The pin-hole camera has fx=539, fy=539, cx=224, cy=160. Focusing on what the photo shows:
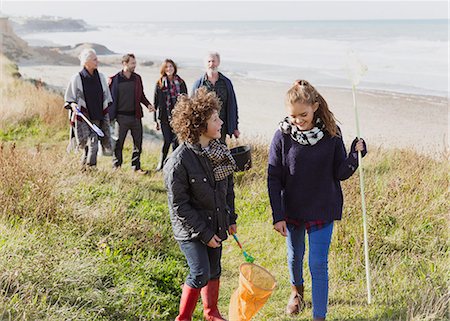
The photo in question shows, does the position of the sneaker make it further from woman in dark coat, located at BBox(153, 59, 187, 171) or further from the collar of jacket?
the collar of jacket

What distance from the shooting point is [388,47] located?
41.4 m

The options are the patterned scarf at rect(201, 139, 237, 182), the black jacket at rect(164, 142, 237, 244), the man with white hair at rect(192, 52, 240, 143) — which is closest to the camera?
the black jacket at rect(164, 142, 237, 244)

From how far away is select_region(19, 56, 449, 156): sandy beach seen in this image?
13703mm

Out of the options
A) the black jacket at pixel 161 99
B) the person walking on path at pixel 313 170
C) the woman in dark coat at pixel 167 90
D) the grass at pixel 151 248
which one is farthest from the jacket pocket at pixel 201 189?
the black jacket at pixel 161 99

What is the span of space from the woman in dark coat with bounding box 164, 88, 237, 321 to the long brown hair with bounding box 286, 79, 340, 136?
543 mm

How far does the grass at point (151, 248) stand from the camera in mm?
4016

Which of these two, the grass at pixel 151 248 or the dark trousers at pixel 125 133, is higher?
the dark trousers at pixel 125 133

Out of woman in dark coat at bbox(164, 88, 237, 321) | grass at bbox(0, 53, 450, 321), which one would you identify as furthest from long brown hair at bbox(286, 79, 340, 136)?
grass at bbox(0, 53, 450, 321)

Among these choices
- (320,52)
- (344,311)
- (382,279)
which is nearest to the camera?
(344,311)

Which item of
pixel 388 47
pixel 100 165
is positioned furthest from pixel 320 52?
pixel 100 165

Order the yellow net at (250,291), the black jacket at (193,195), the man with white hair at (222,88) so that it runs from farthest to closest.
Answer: the man with white hair at (222,88) < the black jacket at (193,195) < the yellow net at (250,291)

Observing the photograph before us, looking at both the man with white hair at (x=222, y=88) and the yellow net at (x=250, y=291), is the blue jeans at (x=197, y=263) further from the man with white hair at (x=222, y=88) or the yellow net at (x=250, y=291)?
the man with white hair at (x=222, y=88)

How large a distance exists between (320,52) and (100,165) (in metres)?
33.1

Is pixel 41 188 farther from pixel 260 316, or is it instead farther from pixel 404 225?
pixel 404 225
